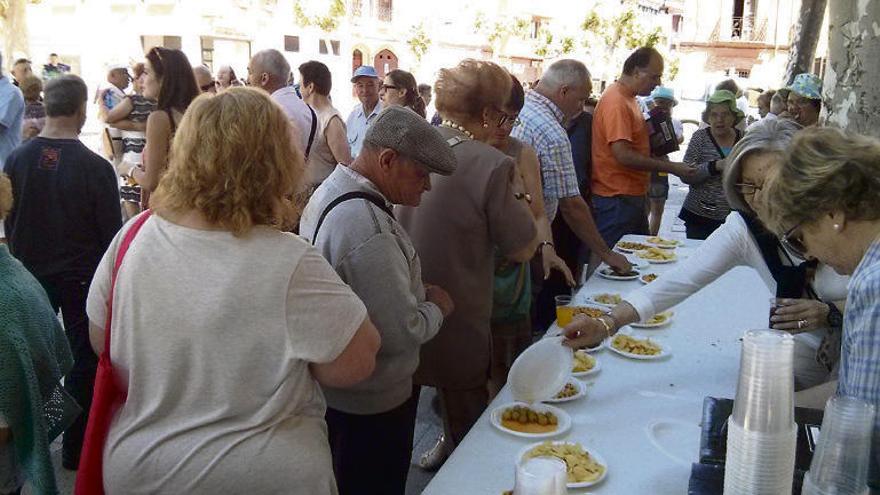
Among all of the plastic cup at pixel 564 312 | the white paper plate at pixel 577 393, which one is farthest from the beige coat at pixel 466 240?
the white paper plate at pixel 577 393

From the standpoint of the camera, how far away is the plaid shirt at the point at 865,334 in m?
1.22

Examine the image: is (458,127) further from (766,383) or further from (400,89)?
(400,89)

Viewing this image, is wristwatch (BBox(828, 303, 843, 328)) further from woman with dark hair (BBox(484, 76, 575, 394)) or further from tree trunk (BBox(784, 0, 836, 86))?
tree trunk (BBox(784, 0, 836, 86))

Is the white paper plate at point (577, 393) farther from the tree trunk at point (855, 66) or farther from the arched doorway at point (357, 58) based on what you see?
the arched doorway at point (357, 58)

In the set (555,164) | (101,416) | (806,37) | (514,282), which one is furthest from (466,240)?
(806,37)

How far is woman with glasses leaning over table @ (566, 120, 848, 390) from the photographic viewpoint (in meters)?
1.88

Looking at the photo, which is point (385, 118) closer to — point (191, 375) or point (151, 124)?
point (191, 375)

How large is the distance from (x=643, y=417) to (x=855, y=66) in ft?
6.97

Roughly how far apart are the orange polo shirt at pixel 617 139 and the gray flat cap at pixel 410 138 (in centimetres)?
281

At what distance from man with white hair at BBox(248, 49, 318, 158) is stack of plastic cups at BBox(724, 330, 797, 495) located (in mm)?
3515

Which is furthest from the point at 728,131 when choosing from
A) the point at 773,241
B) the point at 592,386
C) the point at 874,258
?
the point at 874,258

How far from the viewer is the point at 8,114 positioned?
4.42 meters

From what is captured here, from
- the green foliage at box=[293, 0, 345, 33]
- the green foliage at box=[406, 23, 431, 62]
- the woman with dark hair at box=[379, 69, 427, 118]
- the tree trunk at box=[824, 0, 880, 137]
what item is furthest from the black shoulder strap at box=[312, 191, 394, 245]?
the green foliage at box=[406, 23, 431, 62]

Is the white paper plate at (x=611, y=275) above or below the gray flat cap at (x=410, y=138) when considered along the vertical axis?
below
